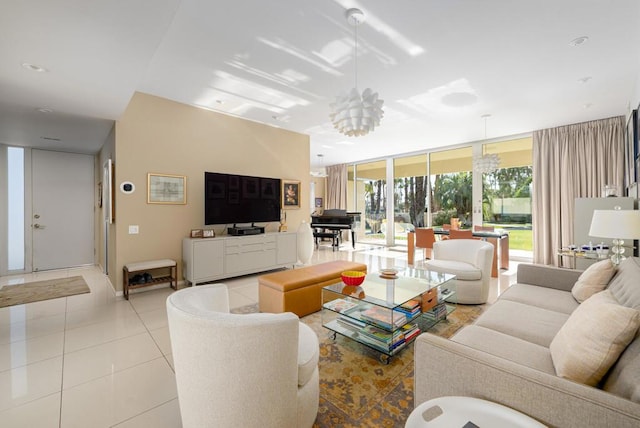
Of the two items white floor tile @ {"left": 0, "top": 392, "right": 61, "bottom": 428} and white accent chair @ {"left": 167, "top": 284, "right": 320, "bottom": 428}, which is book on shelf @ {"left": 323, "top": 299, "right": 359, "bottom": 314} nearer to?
white accent chair @ {"left": 167, "top": 284, "right": 320, "bottom": 428}

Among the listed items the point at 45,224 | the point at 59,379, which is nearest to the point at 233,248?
the point at 59,379

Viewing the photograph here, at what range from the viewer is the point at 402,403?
1782mm

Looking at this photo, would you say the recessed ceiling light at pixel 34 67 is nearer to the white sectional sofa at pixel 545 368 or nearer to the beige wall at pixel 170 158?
the beige wall at pixel 170 158

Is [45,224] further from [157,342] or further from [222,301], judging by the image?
[222,301]

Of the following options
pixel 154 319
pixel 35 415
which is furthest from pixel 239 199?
pixel 35 415

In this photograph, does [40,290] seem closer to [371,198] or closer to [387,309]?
[387,309]

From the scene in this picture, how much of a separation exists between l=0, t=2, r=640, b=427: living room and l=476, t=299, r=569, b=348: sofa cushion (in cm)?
73

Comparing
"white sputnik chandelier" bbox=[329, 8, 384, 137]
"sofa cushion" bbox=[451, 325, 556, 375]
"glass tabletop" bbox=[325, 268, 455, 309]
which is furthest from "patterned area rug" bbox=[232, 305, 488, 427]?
"white sputnik chandelier" bbox=[329, 8, 384, 137]

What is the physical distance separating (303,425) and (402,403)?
71 centimetres

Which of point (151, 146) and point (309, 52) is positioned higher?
point (309, 52)

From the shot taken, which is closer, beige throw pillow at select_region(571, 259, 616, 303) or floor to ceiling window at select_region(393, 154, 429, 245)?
beige throw pillow at select_region(571, 259, 616, 303)

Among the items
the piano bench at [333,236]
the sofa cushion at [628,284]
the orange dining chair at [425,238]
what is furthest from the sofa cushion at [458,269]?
the piano bench at [333,236]

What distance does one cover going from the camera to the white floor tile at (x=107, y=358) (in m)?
2.15

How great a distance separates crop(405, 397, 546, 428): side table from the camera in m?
1.01
